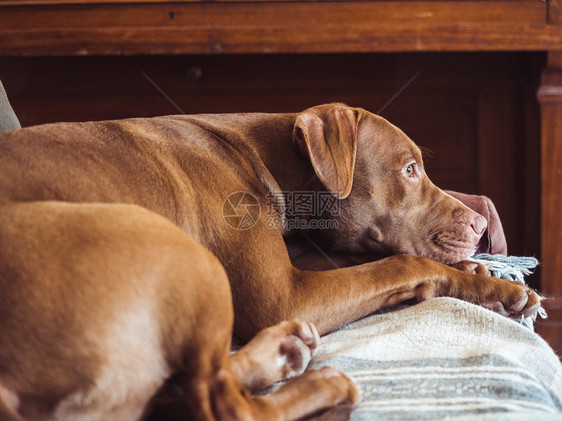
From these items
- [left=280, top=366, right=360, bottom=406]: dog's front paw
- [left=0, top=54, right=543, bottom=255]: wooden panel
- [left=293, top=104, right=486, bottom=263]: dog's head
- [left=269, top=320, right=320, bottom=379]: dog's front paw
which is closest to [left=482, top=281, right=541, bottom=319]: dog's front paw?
[left=293, top=104, right=486, bottom=263]: dog's head

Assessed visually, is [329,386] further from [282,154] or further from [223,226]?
[282,154]

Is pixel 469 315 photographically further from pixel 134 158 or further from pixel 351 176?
pixel 134 158

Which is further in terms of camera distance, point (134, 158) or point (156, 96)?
point (156, 96)

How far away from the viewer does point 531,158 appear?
341 centimetres

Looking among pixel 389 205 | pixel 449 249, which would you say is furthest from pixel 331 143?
pixel 449 249

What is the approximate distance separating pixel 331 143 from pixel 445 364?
834 mm

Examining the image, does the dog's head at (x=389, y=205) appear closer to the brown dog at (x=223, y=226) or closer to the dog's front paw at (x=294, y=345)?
the brown dog at (x=223, y=226)

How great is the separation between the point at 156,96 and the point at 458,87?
1.74 meters

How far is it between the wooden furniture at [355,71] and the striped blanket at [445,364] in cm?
167

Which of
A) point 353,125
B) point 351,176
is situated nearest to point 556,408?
point 351,176

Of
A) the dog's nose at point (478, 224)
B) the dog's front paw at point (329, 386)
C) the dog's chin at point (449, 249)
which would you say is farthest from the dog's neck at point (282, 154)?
the dog's front paw at point (329, 386)

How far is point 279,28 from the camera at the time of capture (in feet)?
9.70

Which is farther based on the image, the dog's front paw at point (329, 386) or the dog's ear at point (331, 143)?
the dog's ear at point (331, 143)

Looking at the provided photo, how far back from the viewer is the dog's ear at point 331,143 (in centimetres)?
194
